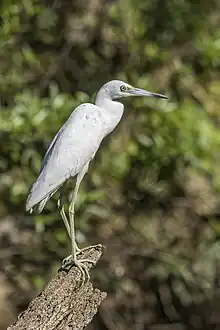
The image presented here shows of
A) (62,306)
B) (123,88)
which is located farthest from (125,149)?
(62,306)

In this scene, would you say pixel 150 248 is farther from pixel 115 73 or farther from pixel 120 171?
pixel 115 73

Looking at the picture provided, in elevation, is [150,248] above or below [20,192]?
below

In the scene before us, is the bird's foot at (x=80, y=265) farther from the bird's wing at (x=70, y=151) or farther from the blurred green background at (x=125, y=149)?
the blurred green background at (x=125, y=149)

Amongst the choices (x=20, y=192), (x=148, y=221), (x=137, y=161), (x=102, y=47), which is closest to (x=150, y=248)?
(x=148, y=221)

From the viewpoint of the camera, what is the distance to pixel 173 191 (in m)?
3.75

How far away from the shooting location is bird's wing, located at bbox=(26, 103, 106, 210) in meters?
2.07

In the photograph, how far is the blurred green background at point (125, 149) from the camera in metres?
3.34

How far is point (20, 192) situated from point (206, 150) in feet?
2.61

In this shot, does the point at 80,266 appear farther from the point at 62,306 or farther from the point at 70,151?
the point at 70,151

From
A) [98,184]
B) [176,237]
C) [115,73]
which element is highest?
[115,73]

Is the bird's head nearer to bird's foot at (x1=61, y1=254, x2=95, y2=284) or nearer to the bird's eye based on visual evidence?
the bird's eye

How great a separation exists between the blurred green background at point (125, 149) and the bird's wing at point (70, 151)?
1067 mm

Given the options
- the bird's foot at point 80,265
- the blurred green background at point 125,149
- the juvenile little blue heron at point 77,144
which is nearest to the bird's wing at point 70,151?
the juvenile little blue heron at point 77,144

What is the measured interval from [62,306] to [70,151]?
0.40 metres
